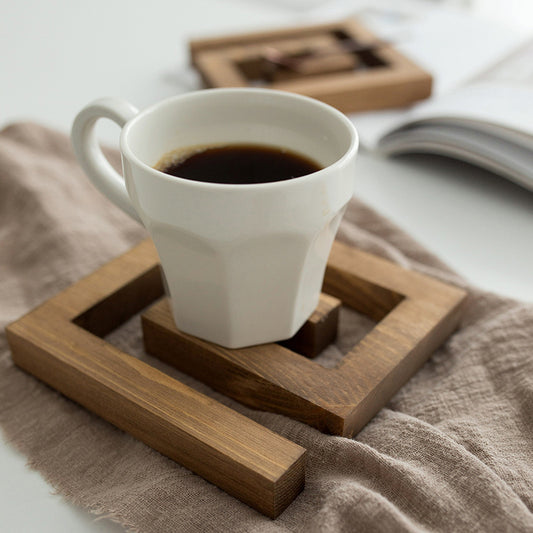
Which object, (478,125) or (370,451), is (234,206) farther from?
(478,125)

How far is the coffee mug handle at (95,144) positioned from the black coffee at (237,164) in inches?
1.2

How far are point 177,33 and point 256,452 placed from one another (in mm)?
788

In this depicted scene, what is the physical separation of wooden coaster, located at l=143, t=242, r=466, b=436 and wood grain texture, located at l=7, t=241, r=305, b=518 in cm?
3

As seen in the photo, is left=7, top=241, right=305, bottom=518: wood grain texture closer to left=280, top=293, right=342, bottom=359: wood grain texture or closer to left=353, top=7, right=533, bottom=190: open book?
left=280, top=293, right=342, bottom=359: wood grain texture

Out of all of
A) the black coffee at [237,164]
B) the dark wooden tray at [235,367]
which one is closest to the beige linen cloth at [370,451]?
the dark wooden tray at [235,367]

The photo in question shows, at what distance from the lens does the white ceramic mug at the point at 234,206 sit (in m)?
0.34

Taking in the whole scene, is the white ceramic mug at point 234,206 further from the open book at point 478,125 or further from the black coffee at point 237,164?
the open book at point 478,125

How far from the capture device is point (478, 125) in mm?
627

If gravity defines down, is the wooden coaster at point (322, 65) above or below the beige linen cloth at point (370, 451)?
above

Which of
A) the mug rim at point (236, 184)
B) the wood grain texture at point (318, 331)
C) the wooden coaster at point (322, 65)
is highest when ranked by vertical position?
the mug rim at point (236, 184)

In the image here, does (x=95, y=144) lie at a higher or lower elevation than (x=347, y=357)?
higher

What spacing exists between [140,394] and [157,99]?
510 millimetres

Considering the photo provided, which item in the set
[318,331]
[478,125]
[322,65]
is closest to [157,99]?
[322,65]

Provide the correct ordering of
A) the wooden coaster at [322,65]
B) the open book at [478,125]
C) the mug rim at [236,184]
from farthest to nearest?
the wooden coaster at [322,65]
the open book at [478,125]
the mug rim at [236,184]
